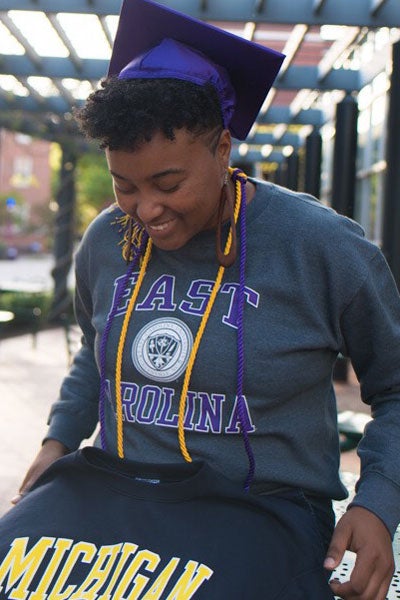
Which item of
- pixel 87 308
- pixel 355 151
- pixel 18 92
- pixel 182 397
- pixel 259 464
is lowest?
pixel 259 464

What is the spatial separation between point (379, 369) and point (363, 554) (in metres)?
0.38

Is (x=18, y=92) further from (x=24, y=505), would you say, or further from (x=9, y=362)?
(x=24, y=505)

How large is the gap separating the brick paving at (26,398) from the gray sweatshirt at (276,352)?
9.61 ft

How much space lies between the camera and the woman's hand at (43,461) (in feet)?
6.21

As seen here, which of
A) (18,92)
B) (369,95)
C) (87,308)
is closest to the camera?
(87,308)

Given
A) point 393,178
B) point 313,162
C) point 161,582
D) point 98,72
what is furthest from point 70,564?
point 313,162

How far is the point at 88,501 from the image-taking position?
63.3 inches

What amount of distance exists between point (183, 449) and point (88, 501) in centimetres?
20

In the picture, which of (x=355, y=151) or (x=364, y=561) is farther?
(x=355, y=151)

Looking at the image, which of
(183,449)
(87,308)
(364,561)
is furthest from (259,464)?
(87,308)

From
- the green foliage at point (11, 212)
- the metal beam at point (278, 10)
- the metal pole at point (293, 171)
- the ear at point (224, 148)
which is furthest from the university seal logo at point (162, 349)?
the green foliage at point (11, 212)

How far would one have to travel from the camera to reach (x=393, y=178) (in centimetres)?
532

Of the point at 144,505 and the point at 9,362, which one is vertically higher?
the point at 144,505

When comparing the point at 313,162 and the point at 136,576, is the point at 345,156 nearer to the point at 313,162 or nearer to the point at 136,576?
the point at 313,162
